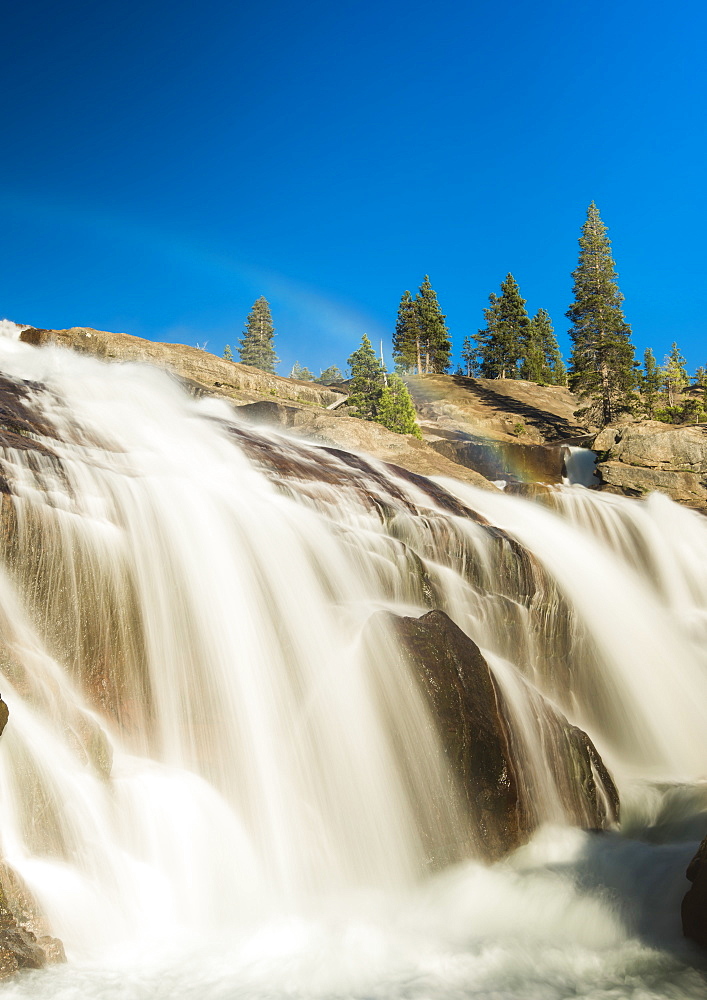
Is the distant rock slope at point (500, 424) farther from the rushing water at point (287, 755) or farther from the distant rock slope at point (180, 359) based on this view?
the rushing water at point (287, 755)

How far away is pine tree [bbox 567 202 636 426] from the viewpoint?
39.9 metres

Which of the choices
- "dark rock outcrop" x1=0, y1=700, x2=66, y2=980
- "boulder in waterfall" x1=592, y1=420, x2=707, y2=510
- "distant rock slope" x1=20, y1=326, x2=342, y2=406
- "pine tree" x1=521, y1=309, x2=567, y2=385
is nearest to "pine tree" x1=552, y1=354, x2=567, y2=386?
"pine tree" x1=521, y1=309, x2=567, y2=385

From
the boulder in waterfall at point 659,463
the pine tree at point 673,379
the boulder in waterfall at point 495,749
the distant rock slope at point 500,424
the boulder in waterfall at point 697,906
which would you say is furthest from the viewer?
the pine tree at point 673,379

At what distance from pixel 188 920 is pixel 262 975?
35.9 inches

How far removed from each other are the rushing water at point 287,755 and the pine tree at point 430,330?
58.8 metres

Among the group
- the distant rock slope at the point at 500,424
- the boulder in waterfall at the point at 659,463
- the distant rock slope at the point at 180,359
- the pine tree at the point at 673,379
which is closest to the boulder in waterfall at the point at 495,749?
the boulder in waterfall at the point at 659,463

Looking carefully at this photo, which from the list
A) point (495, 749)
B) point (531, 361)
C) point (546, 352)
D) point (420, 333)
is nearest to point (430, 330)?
point (420, 333)

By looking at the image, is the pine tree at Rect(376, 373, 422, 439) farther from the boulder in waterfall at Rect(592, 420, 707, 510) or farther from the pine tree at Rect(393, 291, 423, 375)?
the pine tree at Rect(393, 291, 423, 375)

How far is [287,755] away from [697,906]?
4220 mm

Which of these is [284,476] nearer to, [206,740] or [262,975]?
[206,740]

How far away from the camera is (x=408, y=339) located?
68562 millimetres

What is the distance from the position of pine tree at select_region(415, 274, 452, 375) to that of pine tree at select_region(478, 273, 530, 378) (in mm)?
4046

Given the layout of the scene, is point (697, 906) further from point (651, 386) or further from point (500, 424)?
point (651, 386)

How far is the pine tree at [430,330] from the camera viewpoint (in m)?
67.7
